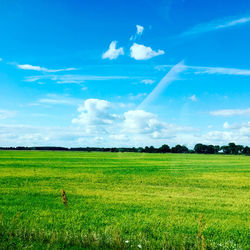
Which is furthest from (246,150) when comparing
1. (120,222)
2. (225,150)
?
(120,222)

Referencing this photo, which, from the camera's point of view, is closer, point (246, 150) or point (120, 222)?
point (120, 222)

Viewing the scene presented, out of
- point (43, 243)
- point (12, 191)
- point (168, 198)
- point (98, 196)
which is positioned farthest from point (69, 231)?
point (12, 191)

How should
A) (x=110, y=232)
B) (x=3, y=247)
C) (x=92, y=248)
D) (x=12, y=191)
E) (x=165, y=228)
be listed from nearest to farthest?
1. (x=3, y=247)
2. (x=92, y=248)
3. (x=110, y=232)
4. (x=165, y=228)
5. (x=12, y=191)

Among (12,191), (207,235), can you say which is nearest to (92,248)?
(207,235)

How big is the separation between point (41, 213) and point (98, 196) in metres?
4.90

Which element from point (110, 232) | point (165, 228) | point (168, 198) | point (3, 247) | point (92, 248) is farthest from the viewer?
point (168, 198)

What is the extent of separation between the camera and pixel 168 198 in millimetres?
15344

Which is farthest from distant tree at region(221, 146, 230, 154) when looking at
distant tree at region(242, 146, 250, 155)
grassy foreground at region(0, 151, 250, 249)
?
grassy foreground at region(0, 151, 250, 249)

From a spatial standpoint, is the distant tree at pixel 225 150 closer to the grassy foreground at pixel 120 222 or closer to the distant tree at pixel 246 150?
the distant tree at pixel 246 150

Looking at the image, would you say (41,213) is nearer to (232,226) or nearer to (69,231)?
(69,231)

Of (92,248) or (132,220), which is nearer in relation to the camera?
(92,248)

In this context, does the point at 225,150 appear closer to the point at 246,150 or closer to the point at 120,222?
the point at 246,150

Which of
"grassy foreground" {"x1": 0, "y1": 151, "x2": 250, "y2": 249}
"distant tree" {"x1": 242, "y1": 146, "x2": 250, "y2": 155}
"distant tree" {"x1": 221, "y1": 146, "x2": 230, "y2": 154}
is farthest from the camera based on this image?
"distant tree" {"x1": 221, "y1": 146, "x2": 230, "y2": 154}

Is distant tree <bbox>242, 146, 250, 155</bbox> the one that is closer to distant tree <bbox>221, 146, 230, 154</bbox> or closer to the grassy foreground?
distant tree <bbox>221, 146, 230, 154</bbox>
